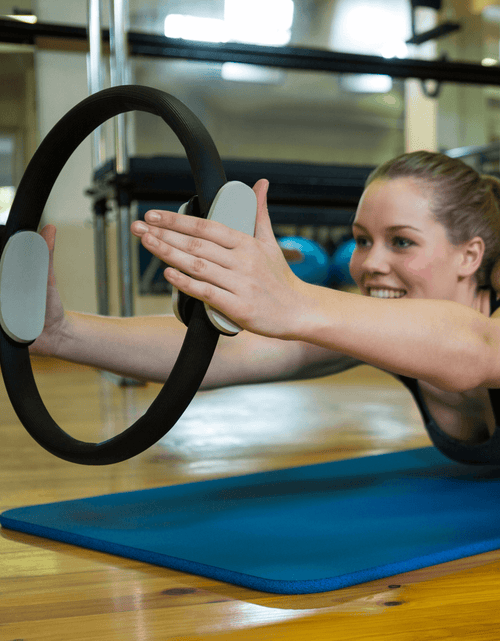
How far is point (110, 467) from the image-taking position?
4.11ft

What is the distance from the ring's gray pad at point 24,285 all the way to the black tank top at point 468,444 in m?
0.54

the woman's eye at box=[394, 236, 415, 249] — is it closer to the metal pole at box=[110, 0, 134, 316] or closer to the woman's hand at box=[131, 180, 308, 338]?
the woman's hand at box=[131, 180, 308, 338]

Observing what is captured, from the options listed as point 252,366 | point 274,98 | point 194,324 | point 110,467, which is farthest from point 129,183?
point 274,98

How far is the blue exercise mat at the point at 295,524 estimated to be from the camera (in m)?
0.70

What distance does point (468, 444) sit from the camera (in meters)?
1.09

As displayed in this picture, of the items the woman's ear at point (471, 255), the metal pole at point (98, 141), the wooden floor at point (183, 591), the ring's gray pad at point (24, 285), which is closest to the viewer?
the wooden floor at point (183, 591)

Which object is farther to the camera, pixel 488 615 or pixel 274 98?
pixel 274 98

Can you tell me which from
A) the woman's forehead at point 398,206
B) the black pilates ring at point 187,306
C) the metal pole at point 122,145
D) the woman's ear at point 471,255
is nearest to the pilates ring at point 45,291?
the black pilates ring at point 187,306

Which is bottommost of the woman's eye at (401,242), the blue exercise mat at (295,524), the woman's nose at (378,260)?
the blue exercise mat at (295,524)

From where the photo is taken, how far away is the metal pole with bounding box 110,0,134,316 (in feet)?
7.13

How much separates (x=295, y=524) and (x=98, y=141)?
193 cm

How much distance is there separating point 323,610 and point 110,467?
0.70 meters

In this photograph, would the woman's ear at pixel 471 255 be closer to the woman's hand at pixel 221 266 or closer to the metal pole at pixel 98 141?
the woman's hand at pixel 221 266

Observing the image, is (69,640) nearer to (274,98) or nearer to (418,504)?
(418,504)
